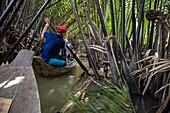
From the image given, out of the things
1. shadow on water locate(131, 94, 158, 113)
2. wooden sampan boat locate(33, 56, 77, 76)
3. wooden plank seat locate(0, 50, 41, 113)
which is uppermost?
wooden plank seat locate(0, 50, 41, 113)

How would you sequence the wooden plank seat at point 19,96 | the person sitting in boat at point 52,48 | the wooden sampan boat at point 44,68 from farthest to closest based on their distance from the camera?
the person sitting in boat at point 52,48 → the wooden sampan boat at point 44,68 → the wooden plank seat at point 19,96

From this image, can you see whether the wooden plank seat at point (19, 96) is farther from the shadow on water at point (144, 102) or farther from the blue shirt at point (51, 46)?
the blue shirt at point (51, 46)

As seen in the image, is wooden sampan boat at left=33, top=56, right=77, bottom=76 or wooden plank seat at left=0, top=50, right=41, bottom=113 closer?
wooden plank seat at left=0, top=50, right=41, bottom=113

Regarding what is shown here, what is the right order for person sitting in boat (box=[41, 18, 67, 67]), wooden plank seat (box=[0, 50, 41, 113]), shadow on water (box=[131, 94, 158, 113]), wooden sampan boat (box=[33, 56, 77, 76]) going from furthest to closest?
person sitting in boat (box=[41, 18, 67, 67]), wooden sampan boat (box=[33, 56, 77, 76]), shadow on water (box=[131, 94, 158, 113]), wooden plank seat (box=[0, 50, 41, 113])

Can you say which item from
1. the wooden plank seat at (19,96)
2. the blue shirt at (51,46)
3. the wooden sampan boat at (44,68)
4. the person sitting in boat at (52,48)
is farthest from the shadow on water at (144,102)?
the blue shirt at (51,46)

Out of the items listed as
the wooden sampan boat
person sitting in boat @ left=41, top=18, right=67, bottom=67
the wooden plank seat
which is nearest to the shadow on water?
the wooden plank seat

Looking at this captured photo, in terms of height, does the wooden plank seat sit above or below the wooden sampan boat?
above

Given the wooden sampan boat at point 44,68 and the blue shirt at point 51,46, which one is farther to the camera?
the blue shirt at point 51,46

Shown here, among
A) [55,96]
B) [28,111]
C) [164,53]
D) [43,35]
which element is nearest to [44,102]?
[55,96]

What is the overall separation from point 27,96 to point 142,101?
3.65ft

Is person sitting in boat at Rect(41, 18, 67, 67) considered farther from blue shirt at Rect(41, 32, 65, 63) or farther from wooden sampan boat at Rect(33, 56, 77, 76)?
wooden sampan boat at Rect(33, 56, 77, 76)

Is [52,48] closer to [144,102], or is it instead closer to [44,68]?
[44,68]

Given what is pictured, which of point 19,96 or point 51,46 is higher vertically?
point 51,46

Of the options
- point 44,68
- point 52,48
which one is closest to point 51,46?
point 52,48
